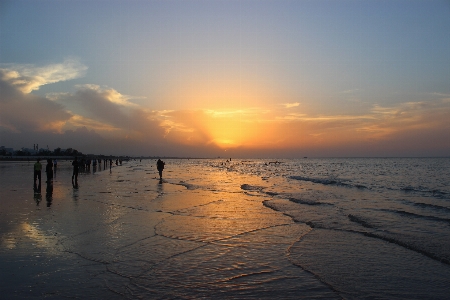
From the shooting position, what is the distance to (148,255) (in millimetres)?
7855

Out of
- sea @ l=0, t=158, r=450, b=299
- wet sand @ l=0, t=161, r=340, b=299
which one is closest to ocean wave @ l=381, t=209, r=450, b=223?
sea @ l=0, t=158, r=450, b=299

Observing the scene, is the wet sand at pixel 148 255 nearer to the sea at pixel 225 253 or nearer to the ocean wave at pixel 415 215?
the sea at pixel 225 253

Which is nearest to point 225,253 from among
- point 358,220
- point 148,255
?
point 148,255

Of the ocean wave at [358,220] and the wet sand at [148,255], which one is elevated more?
the wet sand at [148,255]

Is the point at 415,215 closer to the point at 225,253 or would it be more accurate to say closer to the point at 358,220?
the point at 358,220

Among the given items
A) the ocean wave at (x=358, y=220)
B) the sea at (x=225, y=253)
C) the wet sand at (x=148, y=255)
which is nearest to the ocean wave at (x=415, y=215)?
the sea at (x=225, y=253)

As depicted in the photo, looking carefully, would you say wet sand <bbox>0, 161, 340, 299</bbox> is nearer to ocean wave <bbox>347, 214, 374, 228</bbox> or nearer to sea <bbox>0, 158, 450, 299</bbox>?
sea <bbox>0, 158, 450, 299</bbox>

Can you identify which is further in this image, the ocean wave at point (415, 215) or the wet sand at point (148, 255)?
the ocean wave at point (415, 215)

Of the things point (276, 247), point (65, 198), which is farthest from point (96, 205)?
point (276, 247)

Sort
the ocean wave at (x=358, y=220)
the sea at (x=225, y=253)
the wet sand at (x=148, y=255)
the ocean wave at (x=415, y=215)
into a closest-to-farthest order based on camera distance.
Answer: the wet sand at (x=148, y=255) → the sea at (x=225, y=253) → the ocean wave at (x=358, y=220) → the ocean wave at (x=415, y=215)

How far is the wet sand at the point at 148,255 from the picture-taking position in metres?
5.81

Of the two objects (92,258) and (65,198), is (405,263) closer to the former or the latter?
(92,258)

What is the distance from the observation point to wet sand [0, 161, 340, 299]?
5.81 meters

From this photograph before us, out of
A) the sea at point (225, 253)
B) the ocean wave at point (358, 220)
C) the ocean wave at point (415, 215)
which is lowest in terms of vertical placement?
the ocean wave at point (415, 215)
